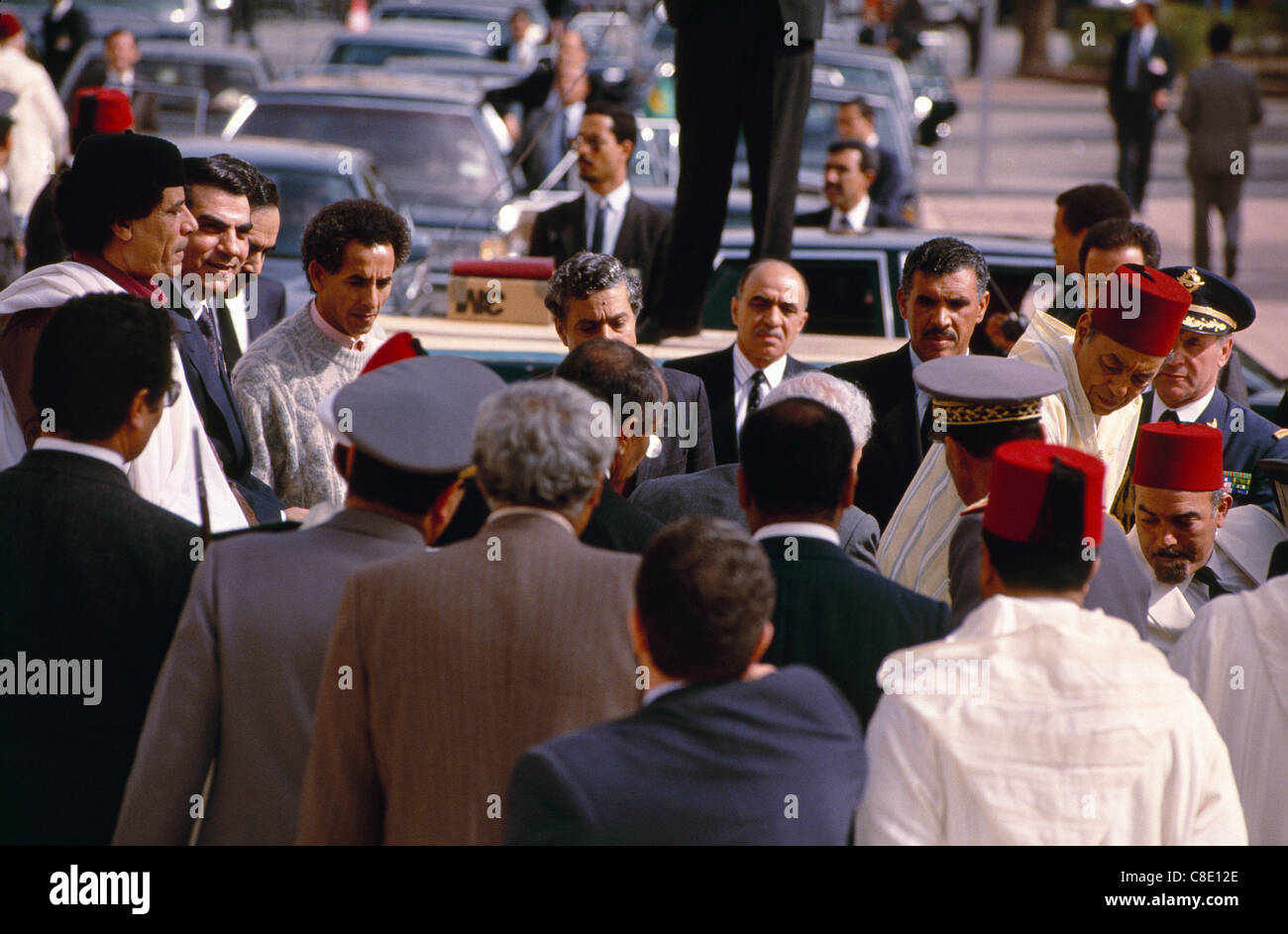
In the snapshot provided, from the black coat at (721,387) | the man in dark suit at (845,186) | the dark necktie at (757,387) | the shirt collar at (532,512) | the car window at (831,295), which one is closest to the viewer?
the shirt collar at (532,512)

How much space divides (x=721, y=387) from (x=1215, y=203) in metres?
9.66

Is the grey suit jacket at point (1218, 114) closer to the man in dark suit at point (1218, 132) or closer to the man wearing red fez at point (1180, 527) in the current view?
the man in dark suit at point (1218, 132)

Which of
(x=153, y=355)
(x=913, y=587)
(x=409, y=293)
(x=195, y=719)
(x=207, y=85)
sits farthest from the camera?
(x=207, y=85)

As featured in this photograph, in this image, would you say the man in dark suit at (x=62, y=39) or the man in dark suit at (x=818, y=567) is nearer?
the man in dark suit at (x=818, y=567)

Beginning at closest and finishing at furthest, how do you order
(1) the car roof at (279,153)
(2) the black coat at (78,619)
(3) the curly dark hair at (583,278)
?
(2) the black coat at (78,619), (3) the curly dark hair at (583,278), (1) the car roof at (279,153)

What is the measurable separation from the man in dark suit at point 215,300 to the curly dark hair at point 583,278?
3.32 feet

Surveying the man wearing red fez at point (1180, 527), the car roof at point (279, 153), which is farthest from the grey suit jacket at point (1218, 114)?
the man wearing red fez at point (1180, 527)

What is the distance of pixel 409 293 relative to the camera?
27.4 feet

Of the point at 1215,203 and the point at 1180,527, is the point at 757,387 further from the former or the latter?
the point at 1215,203

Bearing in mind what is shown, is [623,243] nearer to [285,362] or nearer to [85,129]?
[85,129]

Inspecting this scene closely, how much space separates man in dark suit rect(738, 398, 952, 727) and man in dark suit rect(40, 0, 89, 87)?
14.9 metres

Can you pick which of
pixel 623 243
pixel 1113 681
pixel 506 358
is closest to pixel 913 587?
pixel 1113 681

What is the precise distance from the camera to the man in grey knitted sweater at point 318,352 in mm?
4793

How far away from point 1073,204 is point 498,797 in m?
4.57
